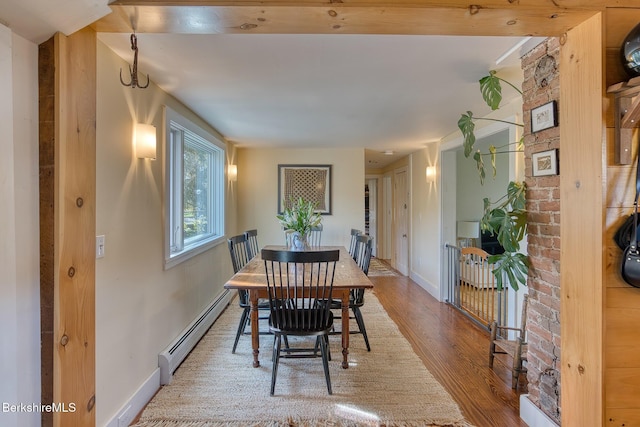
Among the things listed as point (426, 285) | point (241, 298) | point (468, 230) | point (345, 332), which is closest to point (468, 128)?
point (345, 332)

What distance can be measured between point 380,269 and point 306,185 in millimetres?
2438

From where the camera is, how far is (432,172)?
4539mm

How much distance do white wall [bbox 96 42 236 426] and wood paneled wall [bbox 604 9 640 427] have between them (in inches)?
90.3

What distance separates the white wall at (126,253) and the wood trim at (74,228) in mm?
521

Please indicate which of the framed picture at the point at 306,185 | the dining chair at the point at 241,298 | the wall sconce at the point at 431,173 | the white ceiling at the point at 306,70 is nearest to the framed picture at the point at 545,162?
the white ceiling at the point at 306,70

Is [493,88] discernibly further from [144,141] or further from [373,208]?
[373,208]

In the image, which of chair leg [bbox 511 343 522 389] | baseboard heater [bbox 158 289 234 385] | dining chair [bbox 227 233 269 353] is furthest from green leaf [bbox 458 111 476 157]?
baseboard heater [bbox 158 289 234 385]

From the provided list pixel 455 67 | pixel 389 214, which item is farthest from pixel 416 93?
pixel 389 214

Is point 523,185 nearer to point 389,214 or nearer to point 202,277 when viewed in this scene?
point 202,277

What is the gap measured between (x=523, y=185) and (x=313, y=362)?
2006 mm

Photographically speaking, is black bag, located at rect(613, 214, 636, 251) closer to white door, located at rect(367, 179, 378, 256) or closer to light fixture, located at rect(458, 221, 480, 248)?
light fixture, located at rect(458, 221, 480, 248)

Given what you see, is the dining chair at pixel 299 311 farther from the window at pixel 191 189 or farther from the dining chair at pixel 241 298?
the window at pixel 191 189

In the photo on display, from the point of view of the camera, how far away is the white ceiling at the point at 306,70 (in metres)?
1.66

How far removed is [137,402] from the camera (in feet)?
6.46
